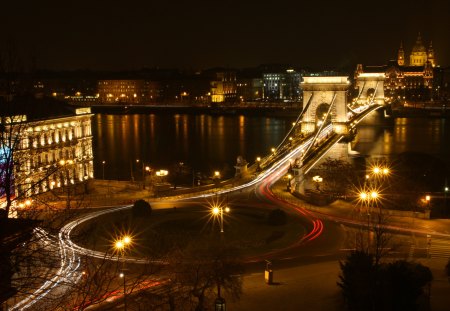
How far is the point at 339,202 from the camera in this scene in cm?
1875

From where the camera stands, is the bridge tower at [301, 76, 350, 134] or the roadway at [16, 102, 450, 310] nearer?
the roadway at [16, 102, 450, 310]

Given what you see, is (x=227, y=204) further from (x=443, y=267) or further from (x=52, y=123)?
(x=52, y=123)

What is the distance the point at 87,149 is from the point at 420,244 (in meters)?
19.1

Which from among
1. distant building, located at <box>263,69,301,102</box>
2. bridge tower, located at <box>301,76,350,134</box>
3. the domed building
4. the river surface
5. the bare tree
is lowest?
the river surface

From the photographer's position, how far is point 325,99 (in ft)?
A: 128

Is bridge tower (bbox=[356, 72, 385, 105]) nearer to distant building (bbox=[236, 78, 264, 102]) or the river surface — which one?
the river surface

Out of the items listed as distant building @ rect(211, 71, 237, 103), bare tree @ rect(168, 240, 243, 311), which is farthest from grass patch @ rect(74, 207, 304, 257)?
distant building @ rect(211, 71, 237, 103)

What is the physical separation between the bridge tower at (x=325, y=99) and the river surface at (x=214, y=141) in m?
4.07

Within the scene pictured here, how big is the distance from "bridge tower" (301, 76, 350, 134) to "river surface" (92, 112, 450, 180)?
160 inches

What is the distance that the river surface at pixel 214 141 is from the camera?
3772cm

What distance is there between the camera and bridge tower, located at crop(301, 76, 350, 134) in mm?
38250

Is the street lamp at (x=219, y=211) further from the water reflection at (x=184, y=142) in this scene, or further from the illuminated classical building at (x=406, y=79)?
the illuminated classical building at (x=406, y=79)

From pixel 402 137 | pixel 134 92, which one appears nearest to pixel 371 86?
pixel 402 137

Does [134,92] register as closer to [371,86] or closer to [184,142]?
[371,86]
